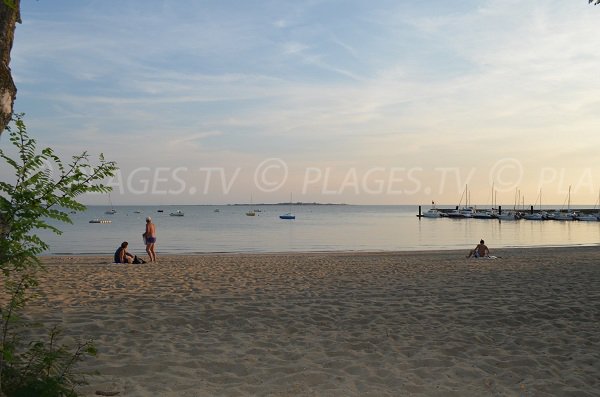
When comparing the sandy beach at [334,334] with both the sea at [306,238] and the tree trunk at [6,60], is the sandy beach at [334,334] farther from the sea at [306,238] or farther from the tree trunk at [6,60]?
the sea at [306,238]

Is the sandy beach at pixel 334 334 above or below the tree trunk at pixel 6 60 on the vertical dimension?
below

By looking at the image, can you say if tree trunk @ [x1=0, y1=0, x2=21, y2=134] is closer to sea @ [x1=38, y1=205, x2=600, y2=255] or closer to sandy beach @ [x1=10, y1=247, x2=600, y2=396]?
sandy beach @ [x1=10, y1=247, x2=600, y2=396]

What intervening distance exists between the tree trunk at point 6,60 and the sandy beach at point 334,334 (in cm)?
296

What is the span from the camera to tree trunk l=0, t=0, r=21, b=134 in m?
3.51

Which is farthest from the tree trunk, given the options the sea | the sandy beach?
the sea

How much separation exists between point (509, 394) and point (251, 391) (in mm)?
2713

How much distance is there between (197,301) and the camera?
9875 mm

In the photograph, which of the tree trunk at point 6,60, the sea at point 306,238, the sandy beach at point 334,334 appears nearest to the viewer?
the tree trunk at point 6,60

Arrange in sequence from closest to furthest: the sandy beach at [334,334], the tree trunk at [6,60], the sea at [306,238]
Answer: the tree trunk at [6,60] → the sandy beach at [334,334] → the sea at [306,238]

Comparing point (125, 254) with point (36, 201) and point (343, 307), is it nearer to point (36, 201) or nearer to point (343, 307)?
point (343, 307)

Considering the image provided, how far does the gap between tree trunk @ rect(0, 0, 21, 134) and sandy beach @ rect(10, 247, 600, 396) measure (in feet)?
9.71

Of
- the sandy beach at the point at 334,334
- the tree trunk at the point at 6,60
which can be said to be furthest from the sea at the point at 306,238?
the tree trunk at the point at 6,60

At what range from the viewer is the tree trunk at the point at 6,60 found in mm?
3514

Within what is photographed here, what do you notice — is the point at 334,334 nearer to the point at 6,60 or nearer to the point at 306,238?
the point at 6,60
